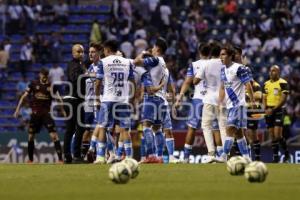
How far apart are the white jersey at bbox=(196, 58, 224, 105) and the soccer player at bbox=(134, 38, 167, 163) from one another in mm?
939

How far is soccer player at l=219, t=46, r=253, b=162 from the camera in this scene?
20766 mm

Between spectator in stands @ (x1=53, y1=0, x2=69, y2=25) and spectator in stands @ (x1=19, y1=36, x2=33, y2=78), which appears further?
spectator in stands @ (x1=53, y1=0, x2=69, y2=25)

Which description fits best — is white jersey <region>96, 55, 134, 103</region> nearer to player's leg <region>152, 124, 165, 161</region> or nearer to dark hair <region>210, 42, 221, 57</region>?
player's leg <region>152, 124, 165, 161</region>

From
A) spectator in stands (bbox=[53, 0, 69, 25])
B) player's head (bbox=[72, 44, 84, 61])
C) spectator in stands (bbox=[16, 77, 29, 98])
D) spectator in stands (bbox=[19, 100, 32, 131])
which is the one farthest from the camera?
spectator in stands (bbox=[53, 0, 69, 25])

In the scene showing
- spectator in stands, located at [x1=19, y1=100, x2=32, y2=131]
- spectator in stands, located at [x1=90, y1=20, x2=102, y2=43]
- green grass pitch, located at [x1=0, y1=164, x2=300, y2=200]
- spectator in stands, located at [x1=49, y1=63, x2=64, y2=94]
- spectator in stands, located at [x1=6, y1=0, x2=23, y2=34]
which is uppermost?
spectator in stands, located at [x1=6, y1=0, x2=23, y2=34]

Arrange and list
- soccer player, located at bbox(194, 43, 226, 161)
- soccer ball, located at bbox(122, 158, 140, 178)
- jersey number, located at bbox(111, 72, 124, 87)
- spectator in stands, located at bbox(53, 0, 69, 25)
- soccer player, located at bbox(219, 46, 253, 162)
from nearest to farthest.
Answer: soccer ball, located at bbox(122, 158, 140, 178) → soccer player, located at bbox(219, 46, 253, 162) → jersey number, located at bbox(111, 72, 124, 87) → soccer player, located at bbox(194, 43, 226, 161) → spectator in stands, located at bbox(53, 0, 69, 25)

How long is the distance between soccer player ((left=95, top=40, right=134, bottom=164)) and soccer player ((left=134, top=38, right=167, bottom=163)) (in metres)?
0.87

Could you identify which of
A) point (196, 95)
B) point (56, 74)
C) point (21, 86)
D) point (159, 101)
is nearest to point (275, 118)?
point (196, 95)

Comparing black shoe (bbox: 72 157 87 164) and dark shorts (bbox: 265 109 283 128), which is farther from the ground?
dark shorts (bbox: 265 109 283 128)

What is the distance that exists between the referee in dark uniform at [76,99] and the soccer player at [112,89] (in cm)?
166

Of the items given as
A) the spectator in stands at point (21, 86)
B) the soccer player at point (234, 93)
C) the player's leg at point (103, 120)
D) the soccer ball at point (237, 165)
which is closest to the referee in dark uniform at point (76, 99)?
the player's leg at point (103, 120)

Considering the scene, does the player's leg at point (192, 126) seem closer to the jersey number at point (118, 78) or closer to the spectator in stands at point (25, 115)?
the jersey number at point (118, 78)

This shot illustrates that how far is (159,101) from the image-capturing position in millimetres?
22406

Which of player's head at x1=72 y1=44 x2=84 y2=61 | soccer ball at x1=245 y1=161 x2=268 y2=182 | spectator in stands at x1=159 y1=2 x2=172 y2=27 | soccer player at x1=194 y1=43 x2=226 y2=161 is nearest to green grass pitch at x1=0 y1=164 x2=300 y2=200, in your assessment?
soccer ball at x1=245 y1=161 x2=268 y2=182
